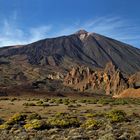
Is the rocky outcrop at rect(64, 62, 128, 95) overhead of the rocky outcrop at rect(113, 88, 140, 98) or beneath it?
overhead

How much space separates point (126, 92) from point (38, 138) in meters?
82.8

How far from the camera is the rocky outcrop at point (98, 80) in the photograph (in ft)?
369

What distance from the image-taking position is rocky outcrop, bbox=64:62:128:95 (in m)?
113

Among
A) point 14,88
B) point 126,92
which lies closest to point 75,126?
point 126,92

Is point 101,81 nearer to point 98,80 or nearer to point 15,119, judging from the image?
point 98,80

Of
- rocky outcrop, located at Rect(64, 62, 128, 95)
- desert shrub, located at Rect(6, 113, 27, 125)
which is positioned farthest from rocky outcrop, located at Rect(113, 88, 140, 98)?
desert shrub, located at Rect(6, 113, 27, 125)

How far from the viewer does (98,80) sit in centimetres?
12406

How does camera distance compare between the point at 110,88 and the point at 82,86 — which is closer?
the point at 110,88

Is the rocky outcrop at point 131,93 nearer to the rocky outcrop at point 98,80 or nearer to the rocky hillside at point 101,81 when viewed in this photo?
the rocky hillside at point 101,81

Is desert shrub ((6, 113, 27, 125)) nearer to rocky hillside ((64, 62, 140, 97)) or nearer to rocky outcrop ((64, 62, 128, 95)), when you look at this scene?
rocky hillside ((64, 62, 140, 97))

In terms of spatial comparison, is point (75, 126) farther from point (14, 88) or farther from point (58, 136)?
point (14, 88)

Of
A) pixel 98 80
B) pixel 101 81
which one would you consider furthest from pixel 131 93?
pixel 98 80

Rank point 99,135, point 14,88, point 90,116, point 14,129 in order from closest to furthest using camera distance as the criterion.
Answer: point 99,135 → point 14,129 → point 90,116 → point 14,88

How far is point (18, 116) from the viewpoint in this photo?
2489 cm
